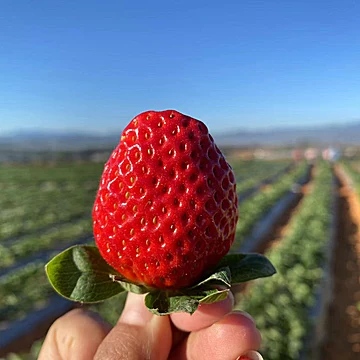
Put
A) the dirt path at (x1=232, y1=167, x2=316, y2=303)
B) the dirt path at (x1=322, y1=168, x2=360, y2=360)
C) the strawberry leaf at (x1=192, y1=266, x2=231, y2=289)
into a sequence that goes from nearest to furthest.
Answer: the strawberry leaf at (x1=192, y1=266, x2=231, y2=289), the dirt path at (x1=322, y1=168, x2=360, y2=360), the dirt path at (x1=232, y1=167, x2=316, y2=303)

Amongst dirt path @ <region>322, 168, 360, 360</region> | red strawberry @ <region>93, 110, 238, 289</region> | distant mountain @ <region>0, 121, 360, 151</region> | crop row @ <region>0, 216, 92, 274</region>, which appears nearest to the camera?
red strawberry @ <region>93, 110, 238, 289</region>

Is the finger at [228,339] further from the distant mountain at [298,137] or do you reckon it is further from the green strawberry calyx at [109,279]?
the distant mountain at [298,137]

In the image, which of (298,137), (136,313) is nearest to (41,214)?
(136,313)

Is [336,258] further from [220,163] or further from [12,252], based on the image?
[220,163]

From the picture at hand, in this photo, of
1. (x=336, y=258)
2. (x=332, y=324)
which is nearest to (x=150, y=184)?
(x=332, y=324)

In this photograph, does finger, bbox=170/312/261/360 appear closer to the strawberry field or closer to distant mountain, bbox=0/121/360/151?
the strawberry field

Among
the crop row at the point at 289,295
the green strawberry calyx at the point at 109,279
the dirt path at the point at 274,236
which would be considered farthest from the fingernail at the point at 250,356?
the dirt path at the point at 274,236

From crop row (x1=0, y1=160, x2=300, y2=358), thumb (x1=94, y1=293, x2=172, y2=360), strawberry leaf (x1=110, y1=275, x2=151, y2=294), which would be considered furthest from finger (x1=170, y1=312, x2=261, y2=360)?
crop row (x1=0, y1=160, x2=300, y2=358)
